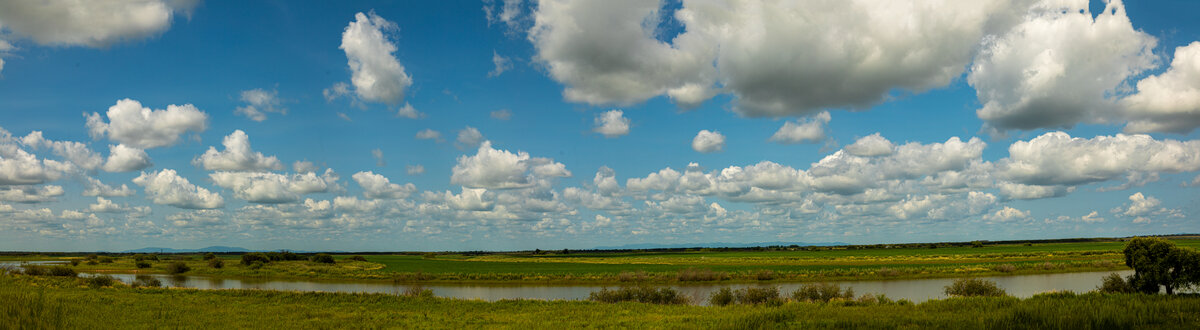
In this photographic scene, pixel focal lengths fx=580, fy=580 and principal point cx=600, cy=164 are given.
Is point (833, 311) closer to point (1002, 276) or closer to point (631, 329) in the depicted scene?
point (631, 329)

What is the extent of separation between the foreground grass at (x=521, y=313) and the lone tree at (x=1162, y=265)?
1104 inches

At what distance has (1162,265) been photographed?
40906 mm

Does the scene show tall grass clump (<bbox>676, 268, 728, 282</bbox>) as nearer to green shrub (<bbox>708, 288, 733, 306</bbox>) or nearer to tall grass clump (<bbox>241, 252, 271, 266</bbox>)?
green shrub (<bbox>708, 288, 733, 306</bbox>)

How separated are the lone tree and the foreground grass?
28031mm

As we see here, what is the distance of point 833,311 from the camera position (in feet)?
74.0

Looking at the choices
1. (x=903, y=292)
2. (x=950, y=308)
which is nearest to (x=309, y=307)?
(x=950, y=308)

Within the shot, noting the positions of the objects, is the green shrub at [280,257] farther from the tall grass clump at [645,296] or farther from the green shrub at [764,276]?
the tall grass clump at [645,296]

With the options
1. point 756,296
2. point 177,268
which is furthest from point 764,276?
point 177,268

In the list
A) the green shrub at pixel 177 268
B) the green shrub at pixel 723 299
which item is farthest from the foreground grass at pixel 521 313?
the green shrub at pixel 177 268

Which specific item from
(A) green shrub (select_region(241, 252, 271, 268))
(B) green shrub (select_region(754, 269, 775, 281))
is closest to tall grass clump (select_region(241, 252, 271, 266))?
(A) green shrub (select_region(241, 252, 271, 268))

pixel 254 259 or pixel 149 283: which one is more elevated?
pixel 149 283

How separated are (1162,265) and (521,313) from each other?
45.2 meters

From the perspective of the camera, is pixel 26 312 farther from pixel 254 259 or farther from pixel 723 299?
pixel 254 259

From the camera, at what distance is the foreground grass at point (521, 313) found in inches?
579
